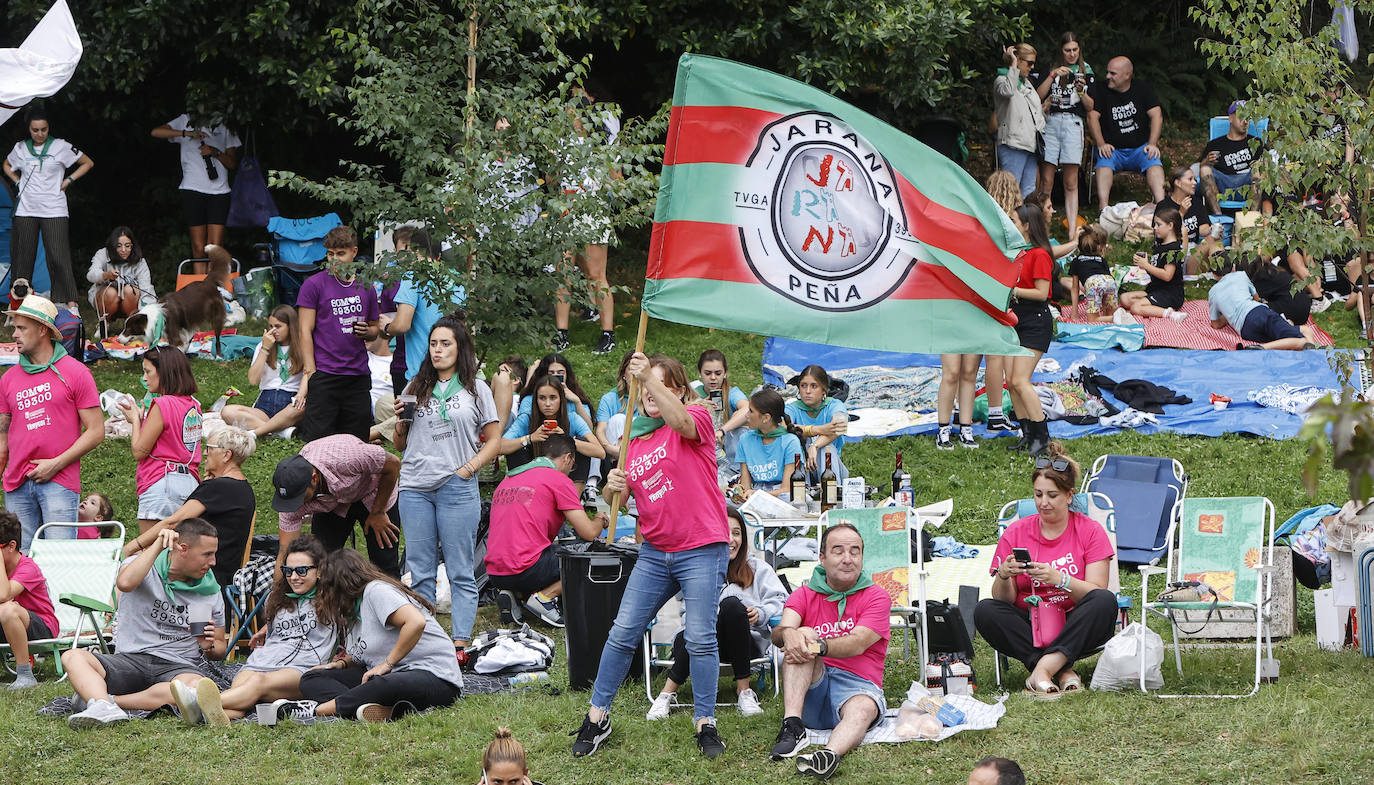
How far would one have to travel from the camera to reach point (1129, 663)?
7516mm

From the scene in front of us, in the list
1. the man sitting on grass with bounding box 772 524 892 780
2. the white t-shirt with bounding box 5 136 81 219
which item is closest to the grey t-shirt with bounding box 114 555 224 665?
the man sitting on grass with bounding box 772 524 892 780

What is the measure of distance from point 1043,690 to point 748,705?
1439 mm

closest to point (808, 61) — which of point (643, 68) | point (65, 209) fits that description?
point (643, 68)

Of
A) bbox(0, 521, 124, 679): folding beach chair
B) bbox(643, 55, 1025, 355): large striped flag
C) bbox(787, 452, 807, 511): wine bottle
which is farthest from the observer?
bbox(787, 452, 807, 511): wine bottle

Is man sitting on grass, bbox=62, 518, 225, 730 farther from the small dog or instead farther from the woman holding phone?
the small dog


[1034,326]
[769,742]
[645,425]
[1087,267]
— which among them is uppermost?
[1087,267]

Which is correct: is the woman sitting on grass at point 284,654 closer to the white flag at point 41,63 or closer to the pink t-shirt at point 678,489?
the pink t-shirt at point 678,489

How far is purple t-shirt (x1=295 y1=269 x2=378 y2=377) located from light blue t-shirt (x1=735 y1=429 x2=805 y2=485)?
2680 mm

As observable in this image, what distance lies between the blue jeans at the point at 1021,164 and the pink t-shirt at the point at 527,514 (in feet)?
31.3

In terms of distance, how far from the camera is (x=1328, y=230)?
314 inches

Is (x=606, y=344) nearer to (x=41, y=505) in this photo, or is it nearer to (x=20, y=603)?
(x=41, y=505)

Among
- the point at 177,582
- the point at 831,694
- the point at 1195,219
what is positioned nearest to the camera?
the point at 831,694

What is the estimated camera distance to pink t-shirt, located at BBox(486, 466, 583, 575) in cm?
904

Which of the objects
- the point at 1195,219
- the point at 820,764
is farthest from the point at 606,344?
the point at 820,764
